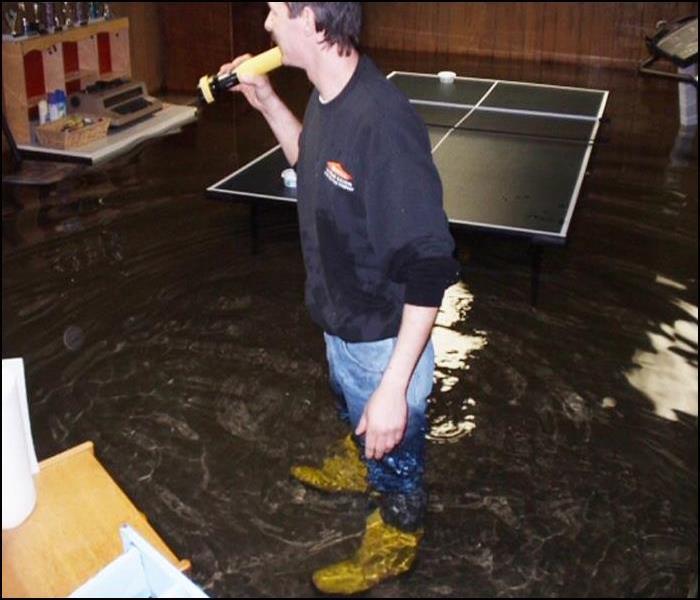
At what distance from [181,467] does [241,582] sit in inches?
21.1

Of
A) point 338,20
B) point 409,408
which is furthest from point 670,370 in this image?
point 338,20

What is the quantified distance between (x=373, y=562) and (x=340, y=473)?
40 centimetres

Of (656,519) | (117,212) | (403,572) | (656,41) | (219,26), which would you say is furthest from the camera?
(219,26)

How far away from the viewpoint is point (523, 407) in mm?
3074

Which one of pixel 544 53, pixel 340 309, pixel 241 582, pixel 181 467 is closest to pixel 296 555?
pixel 241 582

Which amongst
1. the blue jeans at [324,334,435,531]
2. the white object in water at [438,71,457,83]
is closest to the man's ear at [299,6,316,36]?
the blue jeans at [324,334,435,531]

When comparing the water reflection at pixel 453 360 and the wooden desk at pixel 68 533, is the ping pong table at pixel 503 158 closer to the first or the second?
the water reflection at pixel 453 360

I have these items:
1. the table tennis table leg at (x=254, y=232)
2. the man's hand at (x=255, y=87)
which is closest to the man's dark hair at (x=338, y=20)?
the man's hand at (x=255, y=87)

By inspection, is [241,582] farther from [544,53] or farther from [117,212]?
[544,53]

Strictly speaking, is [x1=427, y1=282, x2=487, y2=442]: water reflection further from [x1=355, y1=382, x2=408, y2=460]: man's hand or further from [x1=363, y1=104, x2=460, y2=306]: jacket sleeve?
[x1=363, y1=104, x2=460, y2=306]: jacket sleeve

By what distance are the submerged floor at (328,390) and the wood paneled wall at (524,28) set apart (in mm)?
3764

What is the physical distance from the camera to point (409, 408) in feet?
6.56

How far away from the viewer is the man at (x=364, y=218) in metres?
1.62

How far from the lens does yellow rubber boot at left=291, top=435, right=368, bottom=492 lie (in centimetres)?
263
